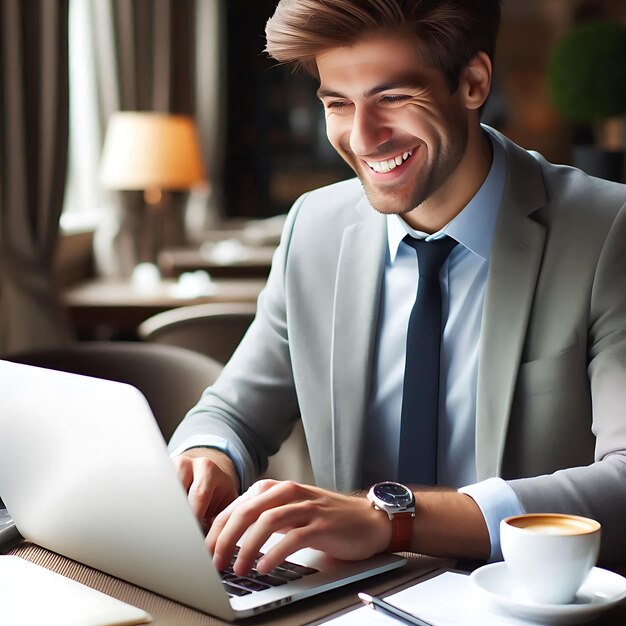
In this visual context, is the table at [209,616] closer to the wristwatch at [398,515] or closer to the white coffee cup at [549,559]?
the wristwatch at [398,515]

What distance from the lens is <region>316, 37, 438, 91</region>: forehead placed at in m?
1.51

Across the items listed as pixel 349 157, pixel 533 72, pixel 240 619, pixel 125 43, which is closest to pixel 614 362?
pixel 349 157

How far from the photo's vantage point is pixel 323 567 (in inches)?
44.0

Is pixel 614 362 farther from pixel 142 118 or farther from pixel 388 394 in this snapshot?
pixel 142 118

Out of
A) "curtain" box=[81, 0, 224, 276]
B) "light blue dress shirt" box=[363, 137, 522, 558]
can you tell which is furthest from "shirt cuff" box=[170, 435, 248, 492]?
"curtain" box=[81, 0, 224, 276]

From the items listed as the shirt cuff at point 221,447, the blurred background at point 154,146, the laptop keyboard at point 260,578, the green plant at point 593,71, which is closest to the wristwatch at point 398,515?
the laptop keyboard at point 260,578

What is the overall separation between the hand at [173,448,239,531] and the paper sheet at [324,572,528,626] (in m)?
0.32

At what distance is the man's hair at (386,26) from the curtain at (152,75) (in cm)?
501

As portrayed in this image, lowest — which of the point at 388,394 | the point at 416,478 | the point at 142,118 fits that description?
the point at 416,478

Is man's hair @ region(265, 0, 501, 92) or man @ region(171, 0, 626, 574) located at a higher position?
man's hair @ region(265, 0, 501, 92)

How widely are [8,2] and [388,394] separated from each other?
308cm

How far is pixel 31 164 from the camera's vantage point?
4.32 metres

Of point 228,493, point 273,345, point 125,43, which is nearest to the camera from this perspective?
point 228,493

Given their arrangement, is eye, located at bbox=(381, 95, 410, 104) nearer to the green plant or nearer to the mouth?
the mouth
